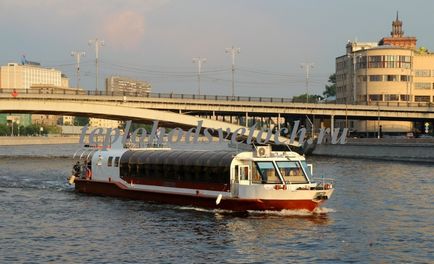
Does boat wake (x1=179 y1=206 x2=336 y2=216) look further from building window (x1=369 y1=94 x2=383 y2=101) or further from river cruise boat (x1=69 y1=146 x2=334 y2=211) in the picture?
building window (x1=369 y1=94 x2=383 y2=101)

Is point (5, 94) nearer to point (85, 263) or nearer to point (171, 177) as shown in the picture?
point (171, 177)

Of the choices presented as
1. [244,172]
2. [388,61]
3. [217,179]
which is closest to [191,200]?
[217,179]

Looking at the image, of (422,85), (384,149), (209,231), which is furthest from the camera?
(422,85)

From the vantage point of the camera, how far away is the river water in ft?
103

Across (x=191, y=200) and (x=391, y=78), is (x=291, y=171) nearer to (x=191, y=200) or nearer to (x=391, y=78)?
(x=191, y=200)

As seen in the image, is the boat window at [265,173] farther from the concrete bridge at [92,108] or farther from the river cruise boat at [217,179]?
the concrete bridge at [92,108]

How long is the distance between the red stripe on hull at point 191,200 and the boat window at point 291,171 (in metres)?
1.39

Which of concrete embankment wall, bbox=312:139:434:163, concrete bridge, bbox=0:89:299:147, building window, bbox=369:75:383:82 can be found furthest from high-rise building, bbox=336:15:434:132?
concrete bridge, bbox=0:89:299:147

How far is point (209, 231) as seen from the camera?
3709 centimetres

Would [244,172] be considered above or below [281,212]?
above

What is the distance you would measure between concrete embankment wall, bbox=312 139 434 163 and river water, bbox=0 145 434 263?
4515cm

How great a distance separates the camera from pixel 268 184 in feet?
135

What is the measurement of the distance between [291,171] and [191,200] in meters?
6.78

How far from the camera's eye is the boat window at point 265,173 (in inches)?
1633
